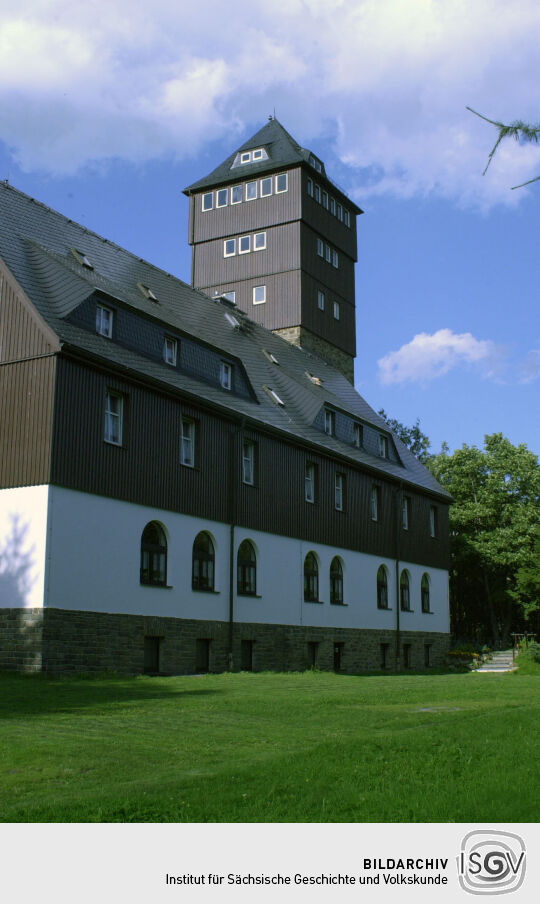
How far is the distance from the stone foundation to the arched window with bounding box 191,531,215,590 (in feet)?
3.55

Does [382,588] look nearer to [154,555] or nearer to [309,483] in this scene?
[309,483]

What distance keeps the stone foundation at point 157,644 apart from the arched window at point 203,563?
1.08 meters

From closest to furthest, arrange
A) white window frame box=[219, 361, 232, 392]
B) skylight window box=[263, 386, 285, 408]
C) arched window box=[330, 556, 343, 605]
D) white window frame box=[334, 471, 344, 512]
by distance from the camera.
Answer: white window frame box=[219, 361, 232, 392], skylight window box=[263, 386, 285, 408], arched window box=[330, 556, 343, 605], white window frame box=[334, 471, 344, 512]

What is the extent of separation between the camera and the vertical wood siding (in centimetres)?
2191

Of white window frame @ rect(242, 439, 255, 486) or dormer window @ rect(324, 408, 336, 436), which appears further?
dormer window @ rect(324, 408, 336, 436)

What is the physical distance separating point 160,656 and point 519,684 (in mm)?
8890

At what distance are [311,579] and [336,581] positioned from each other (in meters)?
2.11

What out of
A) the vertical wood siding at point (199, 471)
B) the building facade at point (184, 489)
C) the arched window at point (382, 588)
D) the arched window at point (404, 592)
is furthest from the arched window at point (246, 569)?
the arched window at point (404, 592)

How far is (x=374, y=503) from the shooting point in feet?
124

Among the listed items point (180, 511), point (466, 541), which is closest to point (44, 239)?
point (180, 511)

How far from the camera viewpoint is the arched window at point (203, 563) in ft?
85.2

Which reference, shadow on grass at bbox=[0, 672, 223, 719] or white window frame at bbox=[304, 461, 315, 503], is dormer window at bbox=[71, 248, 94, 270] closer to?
white window frame at bbox=[304, 461, 315, 503]
